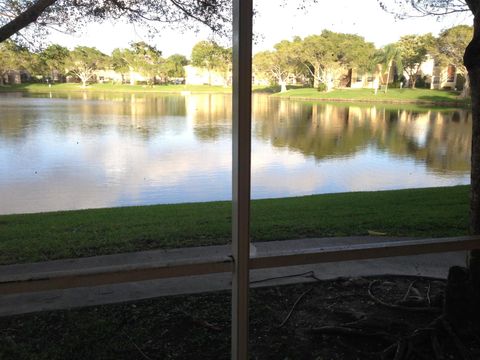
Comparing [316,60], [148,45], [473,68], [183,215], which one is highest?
[316,60]

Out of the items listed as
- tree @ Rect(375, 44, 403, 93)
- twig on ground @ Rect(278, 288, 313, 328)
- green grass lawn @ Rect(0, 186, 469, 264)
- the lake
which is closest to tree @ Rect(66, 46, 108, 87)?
green grass lawn @ Rect(0, 186, 469, 264)

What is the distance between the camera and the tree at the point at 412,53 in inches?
1215

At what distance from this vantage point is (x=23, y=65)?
5.27 metres

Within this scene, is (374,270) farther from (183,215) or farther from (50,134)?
(50,134)

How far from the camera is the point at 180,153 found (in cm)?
1559

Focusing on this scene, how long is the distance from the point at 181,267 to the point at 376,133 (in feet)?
70.9

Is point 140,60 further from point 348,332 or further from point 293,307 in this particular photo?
point 348,332

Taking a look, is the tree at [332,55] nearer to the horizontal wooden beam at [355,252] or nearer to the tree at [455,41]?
the tree at [455,41]

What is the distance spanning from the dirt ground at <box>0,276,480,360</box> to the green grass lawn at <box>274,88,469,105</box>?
92.7 feet

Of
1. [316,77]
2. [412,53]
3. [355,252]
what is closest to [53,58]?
[355,252]

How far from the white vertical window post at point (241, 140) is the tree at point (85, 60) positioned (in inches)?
159

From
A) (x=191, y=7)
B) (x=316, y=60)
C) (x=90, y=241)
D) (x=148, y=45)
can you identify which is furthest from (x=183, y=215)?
(x=316, y=60)

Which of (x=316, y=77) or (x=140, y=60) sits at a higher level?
(x=316, y=77)

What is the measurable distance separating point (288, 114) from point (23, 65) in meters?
24.5
